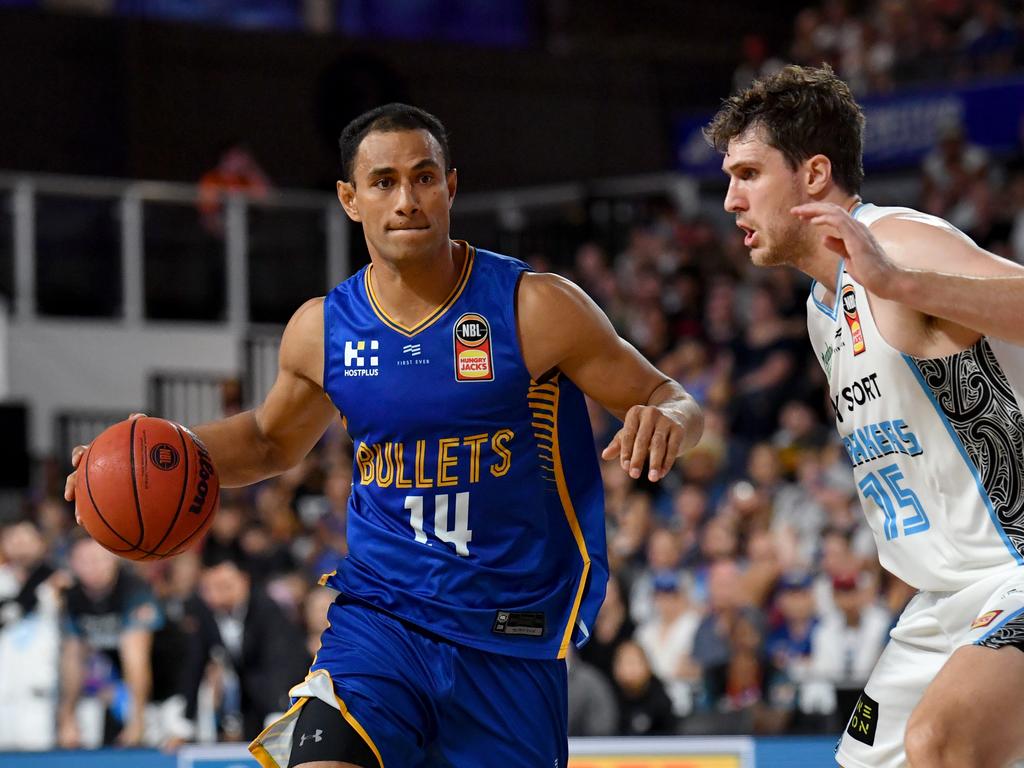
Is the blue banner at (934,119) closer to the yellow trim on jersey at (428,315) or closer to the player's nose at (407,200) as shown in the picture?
the yellow trim on jersey at (428,315)

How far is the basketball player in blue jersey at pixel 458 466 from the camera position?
4.33 m

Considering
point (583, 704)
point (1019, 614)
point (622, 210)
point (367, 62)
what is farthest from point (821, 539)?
point (367, 62)

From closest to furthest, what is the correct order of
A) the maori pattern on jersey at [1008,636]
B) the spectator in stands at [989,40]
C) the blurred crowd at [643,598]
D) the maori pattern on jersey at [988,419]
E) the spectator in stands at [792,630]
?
1. the maori pattern on jersey at [1008,636]
2. the maori pattern on jersey at [988,419]
3. the blurred crowd at [643,598]
4. the spectator in stands at [792,630]
5. the spectator in stands at [989,40]

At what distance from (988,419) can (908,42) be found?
11.5m

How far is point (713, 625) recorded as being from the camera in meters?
8.84

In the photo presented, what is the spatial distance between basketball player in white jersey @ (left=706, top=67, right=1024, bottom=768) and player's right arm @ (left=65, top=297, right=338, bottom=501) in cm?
131

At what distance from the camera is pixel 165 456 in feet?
15.0

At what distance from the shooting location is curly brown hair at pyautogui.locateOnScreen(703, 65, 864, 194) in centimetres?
414

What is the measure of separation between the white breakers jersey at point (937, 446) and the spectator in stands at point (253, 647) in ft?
16.9

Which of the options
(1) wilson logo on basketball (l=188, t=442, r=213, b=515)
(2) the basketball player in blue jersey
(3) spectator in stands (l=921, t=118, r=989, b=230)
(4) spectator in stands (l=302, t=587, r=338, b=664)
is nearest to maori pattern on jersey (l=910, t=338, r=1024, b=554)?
(2) the basketball player in blue jersey

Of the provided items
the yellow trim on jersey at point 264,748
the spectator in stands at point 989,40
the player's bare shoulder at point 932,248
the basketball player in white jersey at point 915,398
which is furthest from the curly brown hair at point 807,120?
the spectator in stands at point 989,40

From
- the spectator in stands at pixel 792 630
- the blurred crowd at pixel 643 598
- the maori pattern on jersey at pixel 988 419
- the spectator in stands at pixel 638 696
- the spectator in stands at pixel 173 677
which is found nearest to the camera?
the maori pattern on jersey at pixel 988 419

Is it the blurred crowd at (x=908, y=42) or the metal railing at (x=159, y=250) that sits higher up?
the blurred crowd at (x=908, y=42)

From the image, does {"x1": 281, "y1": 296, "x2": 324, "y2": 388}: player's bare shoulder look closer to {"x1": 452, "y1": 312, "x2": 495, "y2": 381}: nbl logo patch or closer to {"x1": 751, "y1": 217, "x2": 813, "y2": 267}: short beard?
{"x1": 452, "y1": 312, "x2": 495, "y2": 381}: nbl logo patch
